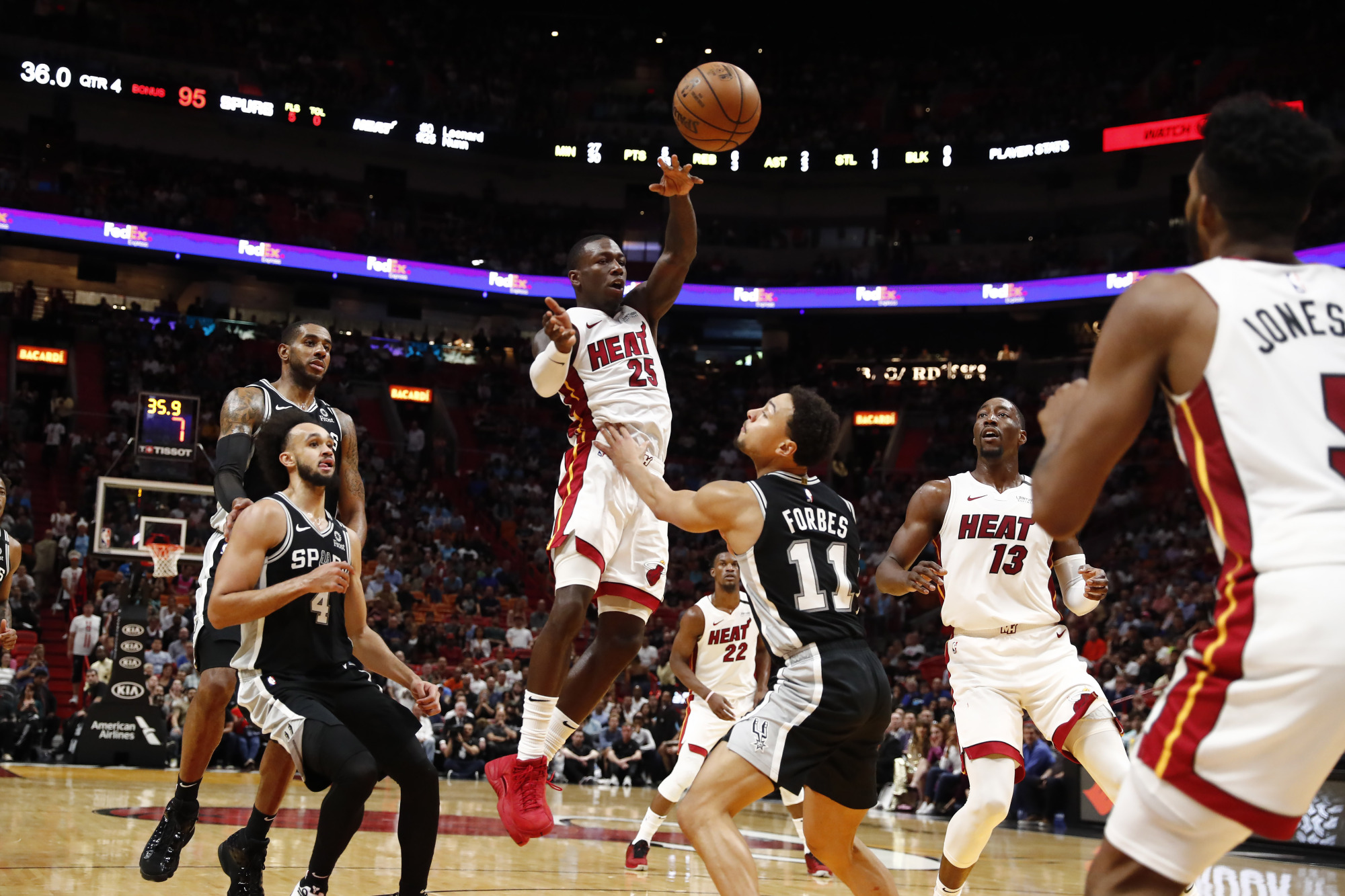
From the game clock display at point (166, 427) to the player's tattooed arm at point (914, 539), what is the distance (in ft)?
43.8

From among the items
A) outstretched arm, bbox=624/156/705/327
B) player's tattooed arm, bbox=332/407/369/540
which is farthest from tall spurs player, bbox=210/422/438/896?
outstretched arm, bbox=624/156/705/327

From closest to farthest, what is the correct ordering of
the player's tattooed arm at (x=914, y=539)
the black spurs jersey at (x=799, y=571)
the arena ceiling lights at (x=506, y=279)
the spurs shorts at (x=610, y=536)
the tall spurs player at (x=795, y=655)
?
the tall spurs player at (x=795, y=655), the black spurs jersey at (x=799, y=571), the spurs shorts at (x=610, y=536), the player's tattooed arm at (x=914, y=539), the arena ceiling lights at (x=506, y=279)

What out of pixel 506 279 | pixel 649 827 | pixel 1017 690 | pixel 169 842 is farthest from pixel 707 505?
pixel 506 279

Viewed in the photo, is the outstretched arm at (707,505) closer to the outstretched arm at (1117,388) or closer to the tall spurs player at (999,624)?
the tall spurs player at (999,624)

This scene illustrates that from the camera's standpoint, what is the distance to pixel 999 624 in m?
6.68

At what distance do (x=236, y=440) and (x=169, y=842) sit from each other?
2049 millimetres

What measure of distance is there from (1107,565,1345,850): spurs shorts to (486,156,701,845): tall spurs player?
3558mm

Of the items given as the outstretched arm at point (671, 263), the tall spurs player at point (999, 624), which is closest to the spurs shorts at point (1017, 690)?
the tall spurs player at point (999, 624)

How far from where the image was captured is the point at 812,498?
17.4 ft

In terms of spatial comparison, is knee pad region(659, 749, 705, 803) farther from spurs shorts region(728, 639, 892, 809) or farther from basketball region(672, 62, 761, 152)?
Result: basketball region(672, 62, 761, 152)

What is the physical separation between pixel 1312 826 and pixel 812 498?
9.20 meters

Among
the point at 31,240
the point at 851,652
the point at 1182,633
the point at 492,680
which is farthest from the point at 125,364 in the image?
the point at 851,652

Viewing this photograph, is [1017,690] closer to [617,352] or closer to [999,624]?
[999,624]

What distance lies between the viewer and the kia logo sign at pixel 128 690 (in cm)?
1580
